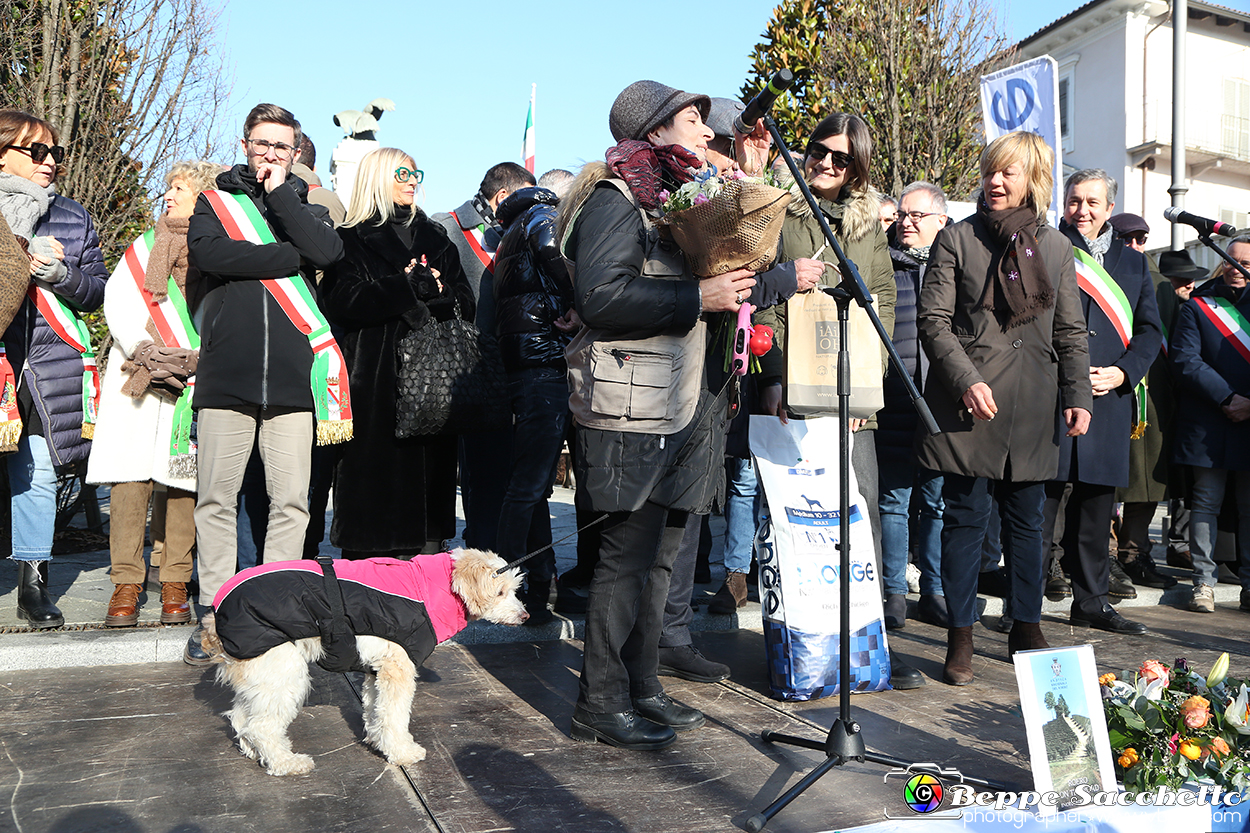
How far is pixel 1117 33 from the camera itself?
1062 inches

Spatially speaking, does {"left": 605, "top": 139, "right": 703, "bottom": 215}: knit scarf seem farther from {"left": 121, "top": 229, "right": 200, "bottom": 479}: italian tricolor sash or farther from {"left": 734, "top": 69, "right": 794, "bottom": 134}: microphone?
{"left": 121, "top": 229, "right": 200, "bottom": 479}: italian tricolor sash

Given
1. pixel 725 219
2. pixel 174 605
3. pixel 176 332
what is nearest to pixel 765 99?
pixel 725 219

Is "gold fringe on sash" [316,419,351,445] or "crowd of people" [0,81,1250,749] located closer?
"crowd of people" [0,81,1250,749]

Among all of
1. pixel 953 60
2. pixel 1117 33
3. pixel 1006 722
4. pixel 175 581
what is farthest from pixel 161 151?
pixel 1117 33

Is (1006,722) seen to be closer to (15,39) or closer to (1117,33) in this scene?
(15,39)

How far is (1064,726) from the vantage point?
2.88 m

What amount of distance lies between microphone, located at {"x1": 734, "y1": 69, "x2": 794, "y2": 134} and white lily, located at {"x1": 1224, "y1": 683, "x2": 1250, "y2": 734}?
210 centimetres

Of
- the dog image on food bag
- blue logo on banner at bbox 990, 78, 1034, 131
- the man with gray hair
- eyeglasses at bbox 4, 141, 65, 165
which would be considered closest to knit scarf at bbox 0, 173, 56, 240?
eyeglasses at bbox 4, 141, 65, 165

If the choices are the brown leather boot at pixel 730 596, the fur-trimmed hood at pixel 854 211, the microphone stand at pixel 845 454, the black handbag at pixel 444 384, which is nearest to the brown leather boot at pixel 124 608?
the black handbag at pixel 444 384

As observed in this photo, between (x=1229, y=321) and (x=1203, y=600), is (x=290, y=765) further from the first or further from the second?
(x=1229, y=321)

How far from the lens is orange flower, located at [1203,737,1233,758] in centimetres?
276

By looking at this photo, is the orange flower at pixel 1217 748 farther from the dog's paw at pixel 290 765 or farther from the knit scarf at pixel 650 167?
the dog's paw at pixel 290 765

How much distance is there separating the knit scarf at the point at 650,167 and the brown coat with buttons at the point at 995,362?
1.56 meters

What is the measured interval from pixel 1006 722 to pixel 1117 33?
28206 millimetres
